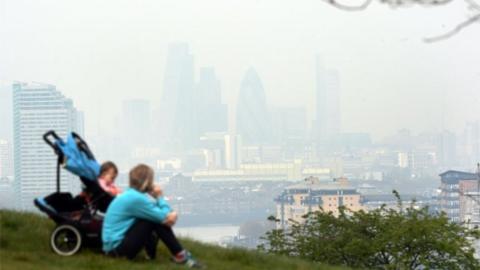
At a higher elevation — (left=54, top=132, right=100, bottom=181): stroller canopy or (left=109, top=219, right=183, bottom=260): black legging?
(left=54, top=132, right=100, bottom=181): stroller canopy

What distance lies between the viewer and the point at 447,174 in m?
64.9

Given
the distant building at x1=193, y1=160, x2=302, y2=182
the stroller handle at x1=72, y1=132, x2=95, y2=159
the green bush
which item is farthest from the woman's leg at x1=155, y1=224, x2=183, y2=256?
the distant building at x1=193, y1=160, x2=302, y2=182

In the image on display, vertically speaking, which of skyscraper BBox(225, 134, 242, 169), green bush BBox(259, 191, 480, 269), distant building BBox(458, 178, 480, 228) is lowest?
distant building BBox(458, 178, 480, 228)

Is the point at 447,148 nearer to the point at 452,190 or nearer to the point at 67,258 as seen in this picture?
the point at 452,190

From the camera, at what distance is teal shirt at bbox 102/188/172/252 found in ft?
27.9

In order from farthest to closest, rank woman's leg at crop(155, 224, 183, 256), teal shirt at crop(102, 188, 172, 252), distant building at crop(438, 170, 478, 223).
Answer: distant building at crop(438, 170, 478, 223) → woman's leg at crop(155, 224, 183, 256) → teal shirt at crop(102, 188, 172, 252)

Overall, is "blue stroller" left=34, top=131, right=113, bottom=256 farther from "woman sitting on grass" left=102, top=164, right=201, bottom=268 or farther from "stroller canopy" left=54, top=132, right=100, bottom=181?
"woman sitting on grass" left=102, top=164, right=201, bottom=268

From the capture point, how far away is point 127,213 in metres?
8.58

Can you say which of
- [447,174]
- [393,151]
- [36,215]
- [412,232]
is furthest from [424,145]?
[36,215]

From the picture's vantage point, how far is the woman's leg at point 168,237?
865 cm

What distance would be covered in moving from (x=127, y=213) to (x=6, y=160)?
4753cm

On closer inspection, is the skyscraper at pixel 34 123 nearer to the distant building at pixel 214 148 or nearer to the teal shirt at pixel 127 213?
the teal shirt at pixel 127 213

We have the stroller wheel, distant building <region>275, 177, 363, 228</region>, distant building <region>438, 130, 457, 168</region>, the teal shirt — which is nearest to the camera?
the teal shirt

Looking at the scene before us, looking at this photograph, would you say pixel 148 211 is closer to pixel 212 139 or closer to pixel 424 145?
pixel 424 145
